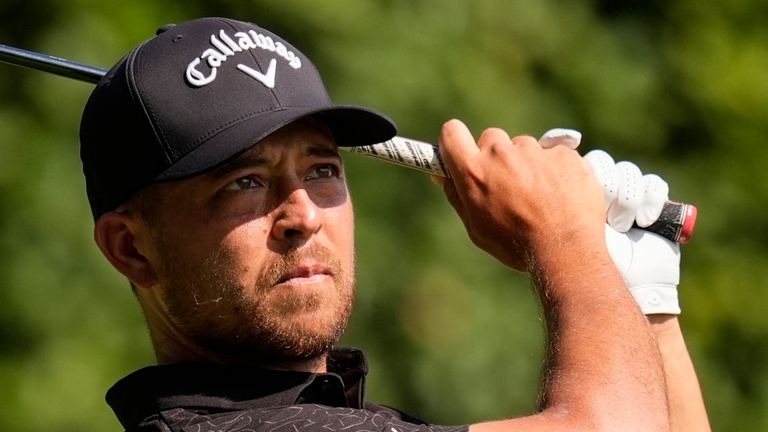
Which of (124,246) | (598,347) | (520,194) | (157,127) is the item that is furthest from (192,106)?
(598,347)

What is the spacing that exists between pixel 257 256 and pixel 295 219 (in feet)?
0.27

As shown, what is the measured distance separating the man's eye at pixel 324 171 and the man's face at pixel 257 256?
0.04ft

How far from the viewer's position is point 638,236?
295 cm

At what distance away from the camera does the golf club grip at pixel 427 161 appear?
2.79 m

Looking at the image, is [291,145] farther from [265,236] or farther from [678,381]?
[678,381]

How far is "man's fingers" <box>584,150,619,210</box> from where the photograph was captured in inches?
110

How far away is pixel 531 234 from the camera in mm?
2617

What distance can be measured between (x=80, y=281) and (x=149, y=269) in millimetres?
2432

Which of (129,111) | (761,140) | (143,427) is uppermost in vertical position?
(761,140)

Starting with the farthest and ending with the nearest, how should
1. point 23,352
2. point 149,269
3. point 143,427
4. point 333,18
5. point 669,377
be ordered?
point 333,18
point 23,352
point 669,377
point 149,269
point 143,427

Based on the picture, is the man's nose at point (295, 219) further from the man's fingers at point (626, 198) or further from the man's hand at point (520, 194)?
the man's fingers at point (626, 198)

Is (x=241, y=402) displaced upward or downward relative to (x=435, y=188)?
downward

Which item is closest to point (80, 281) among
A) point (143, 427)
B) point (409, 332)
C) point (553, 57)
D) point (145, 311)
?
point (409, 332)

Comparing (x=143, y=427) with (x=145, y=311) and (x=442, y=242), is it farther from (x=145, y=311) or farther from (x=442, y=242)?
(x=442, y=242)
